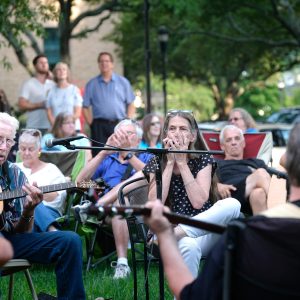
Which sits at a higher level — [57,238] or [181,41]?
[181,41]

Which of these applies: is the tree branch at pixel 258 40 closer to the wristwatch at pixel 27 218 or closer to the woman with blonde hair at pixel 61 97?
the woman with blonde hair at pixel 61 97

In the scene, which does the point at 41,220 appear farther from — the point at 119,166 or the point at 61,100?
the point at 61,100

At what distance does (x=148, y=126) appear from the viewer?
11.4 m

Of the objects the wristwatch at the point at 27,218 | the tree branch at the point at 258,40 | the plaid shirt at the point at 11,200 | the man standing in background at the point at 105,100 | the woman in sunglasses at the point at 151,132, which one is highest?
the tree branch at the point at 258,40

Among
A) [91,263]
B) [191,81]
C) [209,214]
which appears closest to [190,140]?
[209,214]

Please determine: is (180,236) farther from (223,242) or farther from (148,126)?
(148,126)

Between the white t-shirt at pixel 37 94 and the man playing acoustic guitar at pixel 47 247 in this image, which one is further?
the white t-shirt at pixel 37 94

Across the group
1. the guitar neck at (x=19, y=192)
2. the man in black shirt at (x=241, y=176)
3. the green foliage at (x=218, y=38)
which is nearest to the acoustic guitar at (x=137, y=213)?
the guitar neck at (x=19, y=192)

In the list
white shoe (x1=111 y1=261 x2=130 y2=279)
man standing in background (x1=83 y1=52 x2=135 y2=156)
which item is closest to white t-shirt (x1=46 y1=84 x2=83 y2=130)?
man standing in background (x1=83 y1=52 x2=135 y2=156)

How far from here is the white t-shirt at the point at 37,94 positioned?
13.7m

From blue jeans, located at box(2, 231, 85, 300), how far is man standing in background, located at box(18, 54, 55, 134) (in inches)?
294

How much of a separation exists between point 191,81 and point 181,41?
383 inches

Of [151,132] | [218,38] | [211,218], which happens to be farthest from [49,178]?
[218,38]

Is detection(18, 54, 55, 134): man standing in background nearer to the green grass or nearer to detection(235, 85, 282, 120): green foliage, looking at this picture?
the green grass
